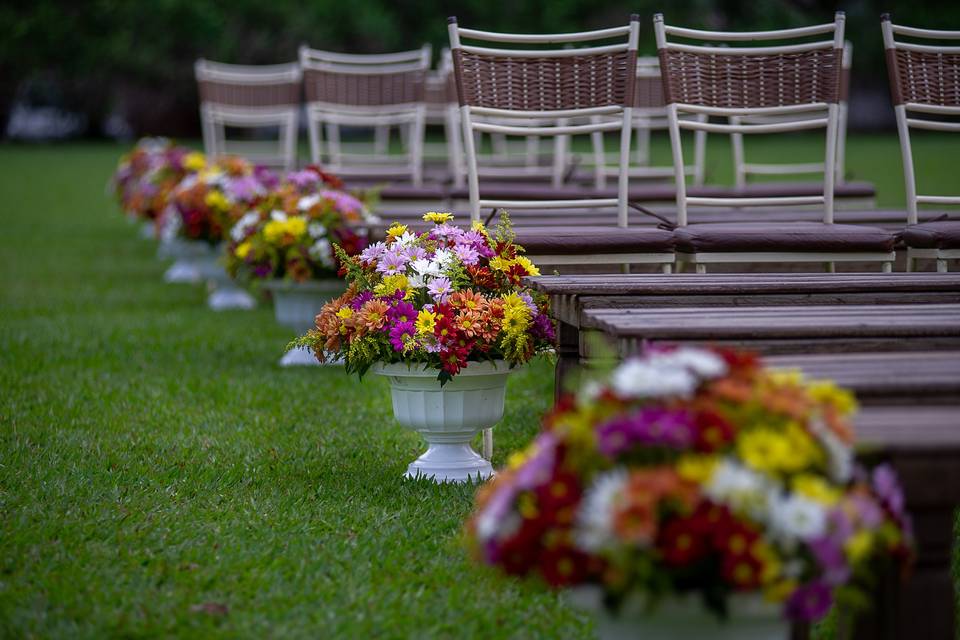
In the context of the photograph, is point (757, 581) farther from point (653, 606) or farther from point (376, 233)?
point (376, 233)

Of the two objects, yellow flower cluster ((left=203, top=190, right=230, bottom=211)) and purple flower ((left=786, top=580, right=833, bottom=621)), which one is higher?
yellow flower cluster ((left=203, top=190, right=230, bottom=211))

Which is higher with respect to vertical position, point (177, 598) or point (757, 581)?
point (757, 581)

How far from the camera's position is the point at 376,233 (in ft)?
16.3

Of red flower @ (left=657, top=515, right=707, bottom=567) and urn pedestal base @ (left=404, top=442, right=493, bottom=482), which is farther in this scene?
urn pedestal base @ (left=404, top=442, right=493, bottom=482)

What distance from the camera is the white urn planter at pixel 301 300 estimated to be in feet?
17.4

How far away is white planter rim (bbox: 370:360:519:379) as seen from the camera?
3.38 meters

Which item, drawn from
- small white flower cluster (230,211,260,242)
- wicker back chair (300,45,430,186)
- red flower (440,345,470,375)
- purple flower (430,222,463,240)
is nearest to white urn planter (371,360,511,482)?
red flower (440,345,470,375)

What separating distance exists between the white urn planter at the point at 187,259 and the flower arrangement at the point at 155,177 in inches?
10.0

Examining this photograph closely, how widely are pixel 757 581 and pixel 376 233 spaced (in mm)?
3475

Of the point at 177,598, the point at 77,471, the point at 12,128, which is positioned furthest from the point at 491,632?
the point at 12,128

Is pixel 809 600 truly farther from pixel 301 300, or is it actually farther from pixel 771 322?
pixel 301 300

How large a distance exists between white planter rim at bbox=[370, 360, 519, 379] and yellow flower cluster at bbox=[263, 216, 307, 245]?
1840 mm

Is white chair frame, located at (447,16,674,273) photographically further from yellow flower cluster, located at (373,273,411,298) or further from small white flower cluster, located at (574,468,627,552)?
small white flower cluster, located at (574,468,627,552)

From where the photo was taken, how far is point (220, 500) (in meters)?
3.34
